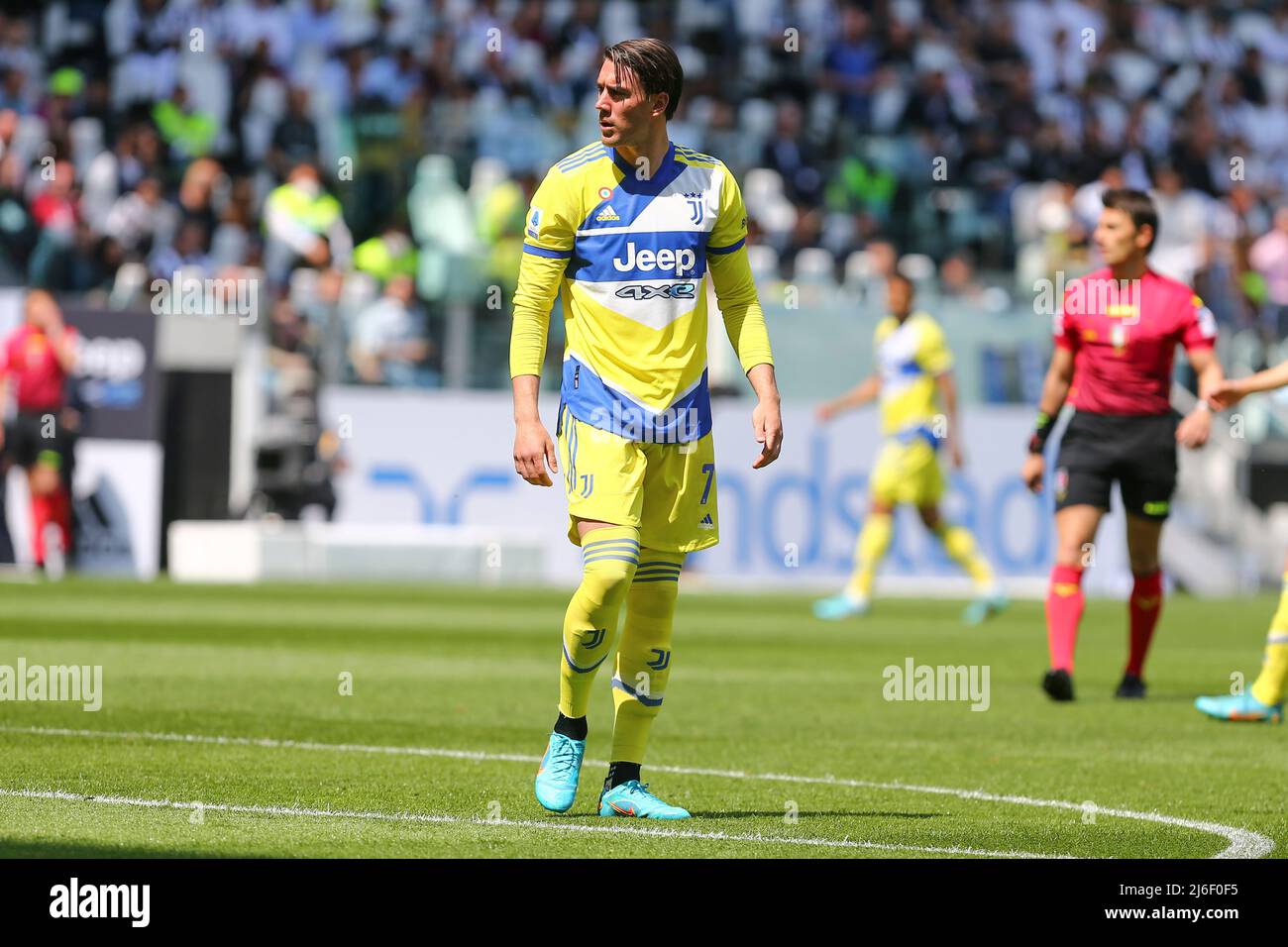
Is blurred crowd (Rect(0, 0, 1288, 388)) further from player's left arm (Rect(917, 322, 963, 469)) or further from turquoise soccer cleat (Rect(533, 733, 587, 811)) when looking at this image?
turquoise soccer cleat (Rect(533, 733, 587, 811))

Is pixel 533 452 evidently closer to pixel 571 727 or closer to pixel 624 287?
pixel 624 287

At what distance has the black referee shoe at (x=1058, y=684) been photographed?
11.8 m

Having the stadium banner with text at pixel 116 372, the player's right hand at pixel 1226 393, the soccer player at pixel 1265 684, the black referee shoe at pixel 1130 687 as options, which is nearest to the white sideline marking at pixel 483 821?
the player's right hand at pixel 1226 393

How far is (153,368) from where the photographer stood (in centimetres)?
2214

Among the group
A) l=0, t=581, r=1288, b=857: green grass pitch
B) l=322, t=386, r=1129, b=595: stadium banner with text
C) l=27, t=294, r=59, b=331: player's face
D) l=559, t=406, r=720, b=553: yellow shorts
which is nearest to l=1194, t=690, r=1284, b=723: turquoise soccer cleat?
l=0, t=581, r=1288, b=857: green grass pitch

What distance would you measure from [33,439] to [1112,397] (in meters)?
12.1

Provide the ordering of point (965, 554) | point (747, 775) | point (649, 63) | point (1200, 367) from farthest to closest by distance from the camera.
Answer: point (965, 554) → point (1200, 367) → point (747, 775) → point (649, 63)

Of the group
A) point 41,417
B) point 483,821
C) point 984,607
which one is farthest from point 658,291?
point 41,417

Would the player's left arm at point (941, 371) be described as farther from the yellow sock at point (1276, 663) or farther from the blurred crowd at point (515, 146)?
the yellow sock at point (1276, 663)

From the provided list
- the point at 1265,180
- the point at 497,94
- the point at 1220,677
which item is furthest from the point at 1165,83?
the point at 1220,677

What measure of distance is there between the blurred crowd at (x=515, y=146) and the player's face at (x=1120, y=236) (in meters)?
11.9

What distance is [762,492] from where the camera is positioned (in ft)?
77.9

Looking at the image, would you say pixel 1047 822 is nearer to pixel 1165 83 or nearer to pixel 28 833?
pixel 28 833

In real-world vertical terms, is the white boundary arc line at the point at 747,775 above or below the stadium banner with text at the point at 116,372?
below
